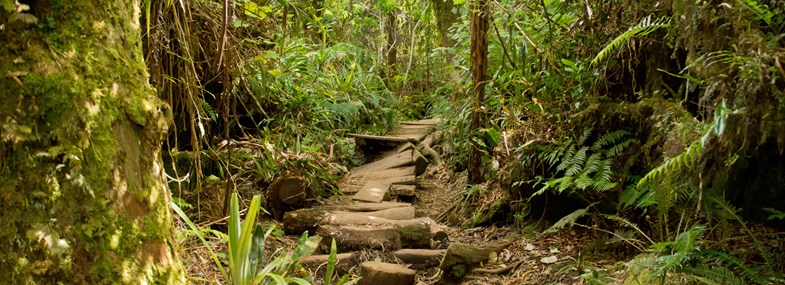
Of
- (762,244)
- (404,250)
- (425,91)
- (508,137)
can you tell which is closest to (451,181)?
(508,137)

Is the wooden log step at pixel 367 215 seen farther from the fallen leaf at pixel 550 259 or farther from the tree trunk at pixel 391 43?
the tree trunk at pixel 391 43

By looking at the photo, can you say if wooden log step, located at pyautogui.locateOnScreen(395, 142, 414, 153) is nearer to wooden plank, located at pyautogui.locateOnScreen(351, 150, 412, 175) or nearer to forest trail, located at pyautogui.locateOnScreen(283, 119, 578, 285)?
wooden plank, located at pyautogui.locateOnScreen(351, 150, 412, 175)

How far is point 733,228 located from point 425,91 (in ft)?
32.1

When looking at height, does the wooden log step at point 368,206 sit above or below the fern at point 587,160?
below

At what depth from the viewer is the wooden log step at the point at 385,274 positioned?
3.48 metres

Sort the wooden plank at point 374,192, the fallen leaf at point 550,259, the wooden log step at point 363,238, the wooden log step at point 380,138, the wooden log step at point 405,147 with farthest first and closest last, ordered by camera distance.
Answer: the wooden log step at point 380,138 < the wooden log step at point 405,147 < the wooden plank at point 374,192 < the wooden log step at point 363,238 < the fallen leaf at point 550,259

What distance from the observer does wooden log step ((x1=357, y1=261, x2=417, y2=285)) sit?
3484mm

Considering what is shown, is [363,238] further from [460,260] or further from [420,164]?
[420,164]

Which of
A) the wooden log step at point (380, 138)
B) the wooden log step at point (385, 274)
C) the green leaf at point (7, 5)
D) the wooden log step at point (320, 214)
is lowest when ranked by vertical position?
the wooden log step at point (385, 274)

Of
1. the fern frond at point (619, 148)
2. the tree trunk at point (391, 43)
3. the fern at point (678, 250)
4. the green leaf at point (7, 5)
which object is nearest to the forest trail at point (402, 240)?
the fern frond at point (619, 148)

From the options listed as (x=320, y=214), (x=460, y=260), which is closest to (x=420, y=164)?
(x=320, y=214)

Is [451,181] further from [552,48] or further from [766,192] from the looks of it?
[766,192]

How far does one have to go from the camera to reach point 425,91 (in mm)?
12367

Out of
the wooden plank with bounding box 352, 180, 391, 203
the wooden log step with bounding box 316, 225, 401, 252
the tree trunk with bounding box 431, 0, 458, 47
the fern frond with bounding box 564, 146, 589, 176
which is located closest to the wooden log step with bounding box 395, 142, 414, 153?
the wooden plank with bounding box 352, 180, 391, 203
